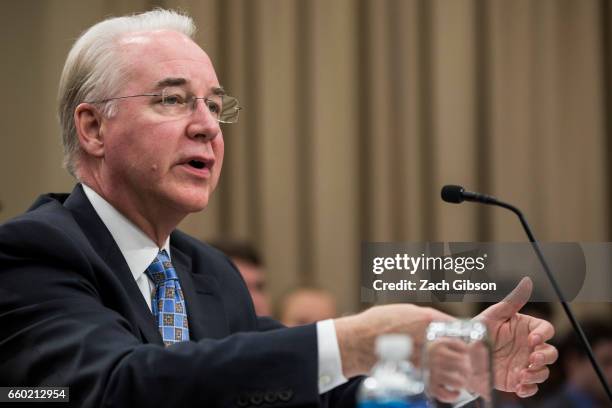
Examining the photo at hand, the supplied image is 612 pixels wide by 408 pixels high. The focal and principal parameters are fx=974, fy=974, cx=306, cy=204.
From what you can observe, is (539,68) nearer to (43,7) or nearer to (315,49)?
(315,49)

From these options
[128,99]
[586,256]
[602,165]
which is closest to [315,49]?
[602,165]

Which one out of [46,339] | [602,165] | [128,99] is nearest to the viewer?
[46,339]

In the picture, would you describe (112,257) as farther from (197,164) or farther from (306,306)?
(306,306)

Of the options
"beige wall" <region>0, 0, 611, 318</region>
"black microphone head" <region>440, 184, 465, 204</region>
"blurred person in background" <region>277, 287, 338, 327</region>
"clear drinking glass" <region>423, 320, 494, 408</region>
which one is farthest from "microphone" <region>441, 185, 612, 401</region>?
"beige wall" <region>0, 0, 611, 318</region>

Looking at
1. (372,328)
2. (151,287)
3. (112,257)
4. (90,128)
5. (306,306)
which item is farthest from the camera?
(306,306)

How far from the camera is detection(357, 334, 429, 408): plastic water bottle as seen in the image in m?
1.42

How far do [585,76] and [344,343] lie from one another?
12.5 feet

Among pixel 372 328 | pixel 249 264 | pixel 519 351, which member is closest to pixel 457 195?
pixel 519 351

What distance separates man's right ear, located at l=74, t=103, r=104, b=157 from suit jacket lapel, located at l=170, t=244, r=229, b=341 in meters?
0.31

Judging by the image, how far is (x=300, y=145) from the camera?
4969mm

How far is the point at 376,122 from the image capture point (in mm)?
4938

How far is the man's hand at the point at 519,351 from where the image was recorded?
1876mm

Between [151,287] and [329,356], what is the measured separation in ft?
2.25

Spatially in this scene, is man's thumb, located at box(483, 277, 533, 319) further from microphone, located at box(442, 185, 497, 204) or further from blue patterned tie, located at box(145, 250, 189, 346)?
blue patterned tie, located at box(145, 250, 189, 346)
